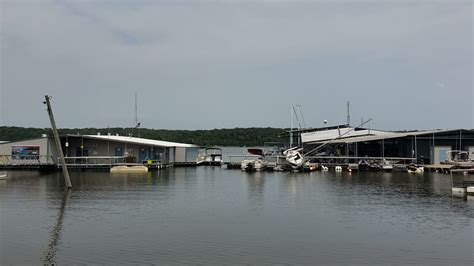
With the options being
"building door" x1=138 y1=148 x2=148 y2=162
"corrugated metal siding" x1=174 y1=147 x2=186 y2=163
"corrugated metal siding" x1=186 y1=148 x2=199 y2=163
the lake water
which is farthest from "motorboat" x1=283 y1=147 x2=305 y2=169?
the lake water

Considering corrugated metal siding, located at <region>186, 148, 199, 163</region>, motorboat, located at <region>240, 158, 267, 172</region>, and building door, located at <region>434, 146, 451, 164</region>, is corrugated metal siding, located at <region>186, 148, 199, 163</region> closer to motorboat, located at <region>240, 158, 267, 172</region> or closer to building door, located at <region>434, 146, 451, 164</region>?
motorboat, located at <region>240, 158, 267, 172</region>

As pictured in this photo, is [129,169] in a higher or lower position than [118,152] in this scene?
lower

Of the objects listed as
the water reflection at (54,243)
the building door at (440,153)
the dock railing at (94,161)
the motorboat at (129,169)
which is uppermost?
the building door at (440,153)

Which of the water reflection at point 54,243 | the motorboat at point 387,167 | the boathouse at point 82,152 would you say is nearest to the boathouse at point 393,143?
the motorboat at point 387,167

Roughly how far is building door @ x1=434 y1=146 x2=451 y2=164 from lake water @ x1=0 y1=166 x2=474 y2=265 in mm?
29891

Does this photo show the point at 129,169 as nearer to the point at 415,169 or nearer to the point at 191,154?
the point at 191,154

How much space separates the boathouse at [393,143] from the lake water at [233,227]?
29.8 meters

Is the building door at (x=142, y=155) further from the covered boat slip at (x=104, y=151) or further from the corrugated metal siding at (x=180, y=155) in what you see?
the corrugated metal siding at (x=180, y=155)

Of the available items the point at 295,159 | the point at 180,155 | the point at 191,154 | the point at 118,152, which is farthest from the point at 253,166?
the point at 118,152

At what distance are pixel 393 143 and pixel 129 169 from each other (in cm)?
3778

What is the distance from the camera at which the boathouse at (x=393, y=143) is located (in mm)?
65762

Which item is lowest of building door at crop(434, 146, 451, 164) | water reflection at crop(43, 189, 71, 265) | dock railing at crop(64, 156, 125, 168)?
water reflection at crop(43, 189, 71, 265)

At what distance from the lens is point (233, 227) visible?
2236cm

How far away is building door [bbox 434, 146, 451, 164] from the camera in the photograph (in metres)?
66.2
